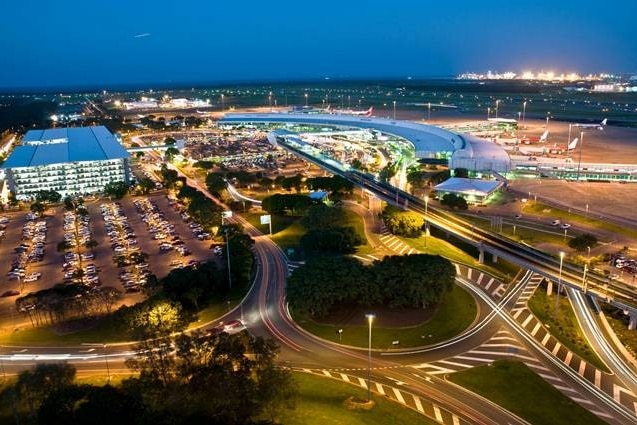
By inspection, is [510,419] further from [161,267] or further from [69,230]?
[69,230]

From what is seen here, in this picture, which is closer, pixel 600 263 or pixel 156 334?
pixel 156 334

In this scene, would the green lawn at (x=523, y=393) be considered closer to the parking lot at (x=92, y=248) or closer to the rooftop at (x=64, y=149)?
the parking lot at (x=92, y=248)

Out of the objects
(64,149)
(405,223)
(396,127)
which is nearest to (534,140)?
(396,127)

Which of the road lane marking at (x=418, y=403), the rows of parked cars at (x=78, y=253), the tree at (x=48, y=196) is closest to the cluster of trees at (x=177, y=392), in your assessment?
the road lane marking at (x=418, y=403)

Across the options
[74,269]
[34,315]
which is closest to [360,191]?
[74,269]

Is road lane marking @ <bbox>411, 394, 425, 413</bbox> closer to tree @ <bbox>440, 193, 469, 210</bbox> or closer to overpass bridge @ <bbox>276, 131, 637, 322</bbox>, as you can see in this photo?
overpass bridge @ <bbox>276, 131, 637, 322</bbox>

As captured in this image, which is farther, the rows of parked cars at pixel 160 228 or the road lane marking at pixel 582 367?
the rows of parked cars at pixel 160 228
